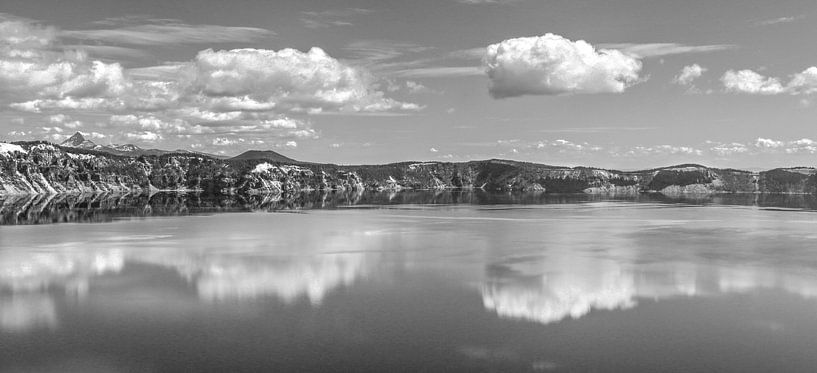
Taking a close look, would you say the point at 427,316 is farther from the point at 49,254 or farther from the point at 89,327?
the point at 49,254

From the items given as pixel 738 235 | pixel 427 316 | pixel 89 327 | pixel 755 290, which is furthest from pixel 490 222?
pixel 89 327

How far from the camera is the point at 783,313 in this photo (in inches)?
1348

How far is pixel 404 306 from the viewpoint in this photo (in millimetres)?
35125

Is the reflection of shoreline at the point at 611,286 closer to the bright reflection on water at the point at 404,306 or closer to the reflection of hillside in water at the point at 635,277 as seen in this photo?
the reflection of hillside in water at the point at 635,277

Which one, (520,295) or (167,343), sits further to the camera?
(520,295)

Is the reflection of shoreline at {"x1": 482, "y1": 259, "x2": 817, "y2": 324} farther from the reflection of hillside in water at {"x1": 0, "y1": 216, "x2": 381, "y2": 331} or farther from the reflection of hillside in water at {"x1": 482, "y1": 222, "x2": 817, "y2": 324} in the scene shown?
the reflection of hillside in water at {"x1": 0, "y1": 216, "x2": 381, "y2": 331}

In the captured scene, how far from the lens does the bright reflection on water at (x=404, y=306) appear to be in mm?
25875

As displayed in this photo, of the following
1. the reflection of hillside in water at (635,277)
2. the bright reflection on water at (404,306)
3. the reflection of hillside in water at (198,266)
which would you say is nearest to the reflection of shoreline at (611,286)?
the reflection of hillside in water at (635,277)

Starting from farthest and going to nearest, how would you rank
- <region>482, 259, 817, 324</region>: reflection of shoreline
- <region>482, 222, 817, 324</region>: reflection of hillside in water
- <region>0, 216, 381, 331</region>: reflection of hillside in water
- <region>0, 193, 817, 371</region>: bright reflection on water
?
<region>0, 216, 381, 331</region>: reflection of hillside in water → <region>482, 222, 817, 324</region>: reflection of hillside in water → <region>482, 259, 817, 324</region>: reflection of shoreline → <region>0, 193, 817, 371</region>: bright reflection on water

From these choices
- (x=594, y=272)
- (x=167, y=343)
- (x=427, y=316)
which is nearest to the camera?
(x=167, y=343)

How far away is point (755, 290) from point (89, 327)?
136 ft

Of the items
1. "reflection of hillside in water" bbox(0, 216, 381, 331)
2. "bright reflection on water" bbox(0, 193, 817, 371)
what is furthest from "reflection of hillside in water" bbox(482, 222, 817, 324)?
"reflection of hillside in water" bbox(0, 216, 381, 331)

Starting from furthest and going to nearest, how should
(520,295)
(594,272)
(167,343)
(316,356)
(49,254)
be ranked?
1. (49,254)
2. (594,272)
3. (520,295)
4. (167,343)
5. (316,356)

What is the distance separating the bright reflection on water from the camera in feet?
84.9
